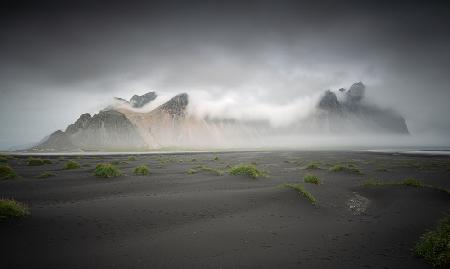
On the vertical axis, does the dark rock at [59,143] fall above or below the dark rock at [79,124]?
below

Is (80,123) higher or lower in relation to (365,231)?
higher

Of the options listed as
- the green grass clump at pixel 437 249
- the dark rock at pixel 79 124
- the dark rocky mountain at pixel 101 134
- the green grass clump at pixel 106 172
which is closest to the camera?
the green grass clump at pixel 437 249

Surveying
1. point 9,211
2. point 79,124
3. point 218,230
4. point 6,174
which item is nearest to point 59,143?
point 79,124

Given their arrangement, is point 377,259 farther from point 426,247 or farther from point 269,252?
point 269,252

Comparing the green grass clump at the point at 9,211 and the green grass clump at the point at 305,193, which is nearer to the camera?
the green grass clump at the point at 9,211

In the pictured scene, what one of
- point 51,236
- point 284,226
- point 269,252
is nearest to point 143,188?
point 51,236

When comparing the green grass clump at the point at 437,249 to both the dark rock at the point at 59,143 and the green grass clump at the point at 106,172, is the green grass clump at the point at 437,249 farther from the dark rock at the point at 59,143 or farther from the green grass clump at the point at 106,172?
the dark rock at the point at 59,143

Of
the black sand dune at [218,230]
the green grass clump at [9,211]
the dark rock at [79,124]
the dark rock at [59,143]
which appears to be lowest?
the black sand dune at [218,230]

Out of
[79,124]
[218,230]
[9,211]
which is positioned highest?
[79,124]

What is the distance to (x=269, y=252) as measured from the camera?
807 centimetres

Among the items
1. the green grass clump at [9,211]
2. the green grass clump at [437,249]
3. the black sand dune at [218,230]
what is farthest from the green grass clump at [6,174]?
the green grass clump at [437,249]

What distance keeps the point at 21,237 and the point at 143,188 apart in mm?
10296

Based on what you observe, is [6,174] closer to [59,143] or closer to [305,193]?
[305,193]

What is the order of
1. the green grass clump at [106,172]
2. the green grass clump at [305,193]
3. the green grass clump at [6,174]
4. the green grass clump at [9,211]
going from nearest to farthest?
the green grass clump at [9,211]
the green grass clump at [305,193]
the green grass clump at [6,174]
the green grass clump at [106,172]
